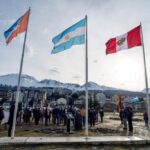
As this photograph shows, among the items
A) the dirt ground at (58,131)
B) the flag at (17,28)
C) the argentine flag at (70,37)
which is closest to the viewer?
the flag at (17,28)

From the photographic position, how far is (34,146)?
11562 millimetres

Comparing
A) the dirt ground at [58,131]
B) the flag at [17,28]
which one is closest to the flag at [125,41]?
the flag at [17,28]

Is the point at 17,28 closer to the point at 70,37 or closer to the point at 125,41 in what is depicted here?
the point at 70,37

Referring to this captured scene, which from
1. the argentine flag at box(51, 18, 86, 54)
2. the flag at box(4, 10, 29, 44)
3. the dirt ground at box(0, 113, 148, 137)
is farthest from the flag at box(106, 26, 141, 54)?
the dirt ground at box(0, 113, 148, 137)

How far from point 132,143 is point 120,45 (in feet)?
21.2

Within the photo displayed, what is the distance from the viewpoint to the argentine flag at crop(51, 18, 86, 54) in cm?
1474

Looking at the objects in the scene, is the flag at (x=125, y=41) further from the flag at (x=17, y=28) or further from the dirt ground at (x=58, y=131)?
the dirt ground at (x=58, y=131)

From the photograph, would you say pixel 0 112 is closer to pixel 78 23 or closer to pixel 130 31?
pixel 78 23

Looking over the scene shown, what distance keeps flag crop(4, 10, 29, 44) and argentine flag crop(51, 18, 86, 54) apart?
246cm

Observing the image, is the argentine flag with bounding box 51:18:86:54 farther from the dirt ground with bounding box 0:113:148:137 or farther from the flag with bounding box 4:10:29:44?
the dirt ground with bounding box 0:113:148:137

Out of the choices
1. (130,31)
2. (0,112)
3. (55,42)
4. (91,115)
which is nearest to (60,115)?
(91,115)

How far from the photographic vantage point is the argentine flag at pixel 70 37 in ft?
48.4

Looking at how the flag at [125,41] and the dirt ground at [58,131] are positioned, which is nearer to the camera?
the flag at [125,41]

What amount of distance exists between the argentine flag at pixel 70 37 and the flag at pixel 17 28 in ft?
8.09
